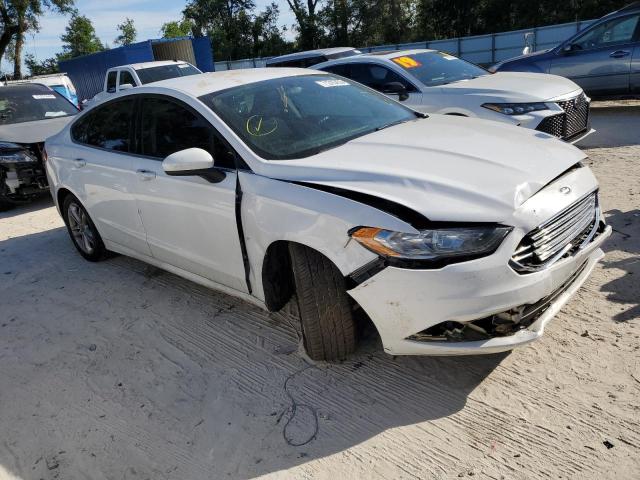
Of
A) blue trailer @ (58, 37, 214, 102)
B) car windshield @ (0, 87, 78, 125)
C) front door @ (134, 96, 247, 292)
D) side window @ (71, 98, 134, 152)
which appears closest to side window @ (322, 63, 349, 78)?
side window @ (71, 98, 134, 152)

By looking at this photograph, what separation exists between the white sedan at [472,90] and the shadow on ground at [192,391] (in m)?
4.04

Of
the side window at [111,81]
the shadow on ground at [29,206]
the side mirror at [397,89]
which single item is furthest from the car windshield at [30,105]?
the side mirror at [397,89]

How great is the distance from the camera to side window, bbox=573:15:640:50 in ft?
28.5

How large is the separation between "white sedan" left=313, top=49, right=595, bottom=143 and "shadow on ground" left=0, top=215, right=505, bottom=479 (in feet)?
13.3

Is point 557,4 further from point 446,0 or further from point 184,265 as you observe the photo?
point 184,265

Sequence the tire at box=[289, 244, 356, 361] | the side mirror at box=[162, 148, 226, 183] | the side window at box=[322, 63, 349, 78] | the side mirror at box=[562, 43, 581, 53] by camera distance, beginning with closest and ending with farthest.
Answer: the tire at box=[289, 244, 356, 361], the side mirror at box=[162, 148, 226, 183], the side window at box=[322, 63, 349, 78], the side mirror at box=[562, 43, 581, 53]

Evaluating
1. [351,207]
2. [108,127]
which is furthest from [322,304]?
[108,127]

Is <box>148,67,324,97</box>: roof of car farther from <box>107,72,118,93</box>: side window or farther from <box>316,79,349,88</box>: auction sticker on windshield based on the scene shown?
<box>107,72,118,93</box>: side window

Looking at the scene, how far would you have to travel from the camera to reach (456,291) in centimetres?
228

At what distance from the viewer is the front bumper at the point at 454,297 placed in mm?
2270

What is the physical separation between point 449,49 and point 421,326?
22.1 metres

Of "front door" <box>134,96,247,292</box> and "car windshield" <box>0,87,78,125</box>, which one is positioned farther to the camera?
"car windshield" <box>0,87,78,125</box>

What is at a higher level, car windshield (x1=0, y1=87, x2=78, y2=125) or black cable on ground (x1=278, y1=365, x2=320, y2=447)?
car windshield (x1=0, y1=87, x2=78, y2=125)

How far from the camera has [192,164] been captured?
2.97 metres
